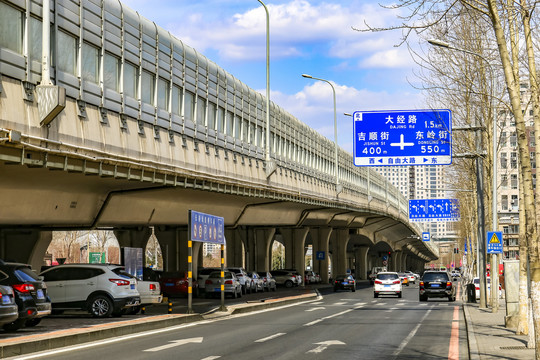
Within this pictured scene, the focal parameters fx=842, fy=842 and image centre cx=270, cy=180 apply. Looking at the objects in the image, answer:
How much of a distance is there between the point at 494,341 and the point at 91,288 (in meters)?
13.2

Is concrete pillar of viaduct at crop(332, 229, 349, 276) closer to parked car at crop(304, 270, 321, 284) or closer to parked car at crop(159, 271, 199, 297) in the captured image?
parked car at crop(304, 270, 321, 284)

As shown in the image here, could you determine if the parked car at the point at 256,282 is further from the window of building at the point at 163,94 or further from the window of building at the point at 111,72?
the window of building at the point at 111,72

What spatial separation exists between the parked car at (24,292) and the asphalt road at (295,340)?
2.59 meters

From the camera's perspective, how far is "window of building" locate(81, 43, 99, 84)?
29175 millimetres

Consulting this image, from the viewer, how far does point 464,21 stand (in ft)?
107

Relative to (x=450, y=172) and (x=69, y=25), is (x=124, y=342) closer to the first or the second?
(x=69, y=25)

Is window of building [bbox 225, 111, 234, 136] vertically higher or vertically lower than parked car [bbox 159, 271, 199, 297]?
higher

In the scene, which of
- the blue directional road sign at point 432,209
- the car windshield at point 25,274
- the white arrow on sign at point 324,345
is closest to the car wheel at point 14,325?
the car windshield at point 25,274

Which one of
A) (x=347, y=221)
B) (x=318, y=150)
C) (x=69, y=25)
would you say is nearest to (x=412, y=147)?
(x=69, y=25)

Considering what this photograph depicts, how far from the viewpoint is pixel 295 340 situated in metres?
19.9

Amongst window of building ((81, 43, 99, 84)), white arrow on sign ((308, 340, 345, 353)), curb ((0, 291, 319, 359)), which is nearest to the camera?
curb ((0, 291, 319, 359))

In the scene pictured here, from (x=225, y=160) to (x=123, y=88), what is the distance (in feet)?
42.7

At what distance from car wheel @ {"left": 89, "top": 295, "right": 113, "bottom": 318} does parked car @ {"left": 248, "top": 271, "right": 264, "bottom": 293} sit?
103 feet

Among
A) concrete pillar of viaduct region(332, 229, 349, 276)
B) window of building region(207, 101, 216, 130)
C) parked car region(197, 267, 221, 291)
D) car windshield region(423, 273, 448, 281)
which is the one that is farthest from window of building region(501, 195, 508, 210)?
window of building region(207, 101, 216, 130)
